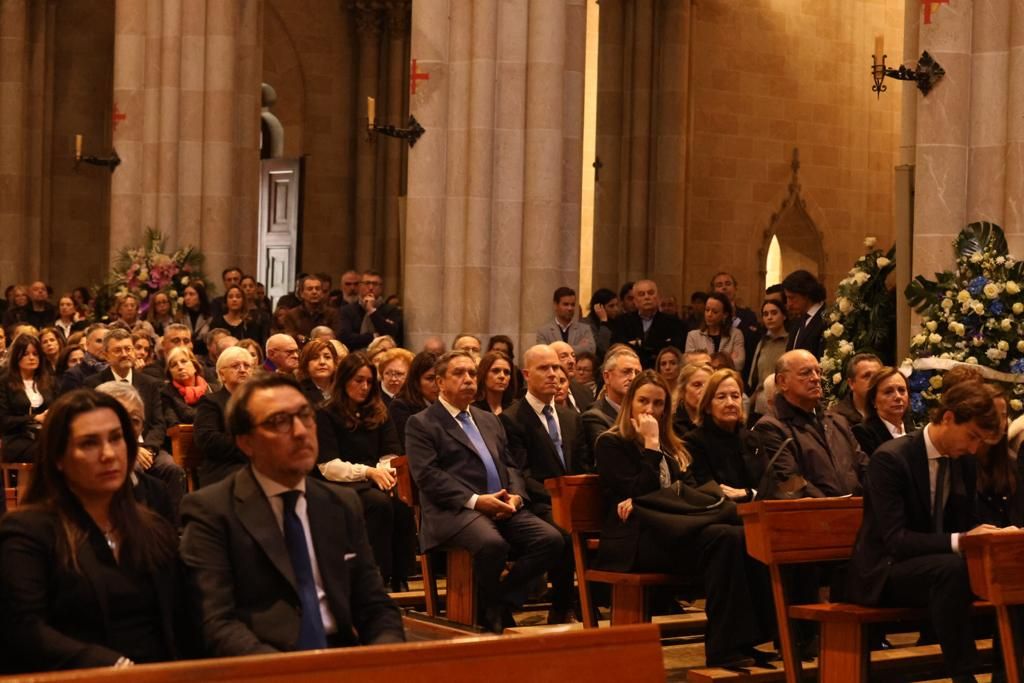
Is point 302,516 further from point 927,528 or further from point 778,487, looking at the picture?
point 778,487

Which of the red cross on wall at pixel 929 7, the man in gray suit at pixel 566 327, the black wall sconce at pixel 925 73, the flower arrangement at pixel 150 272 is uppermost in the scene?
the red cross on wall at pixel 929 7

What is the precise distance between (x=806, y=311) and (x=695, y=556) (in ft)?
15.8

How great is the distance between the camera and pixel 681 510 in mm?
8695

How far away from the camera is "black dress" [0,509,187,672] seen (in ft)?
15.6

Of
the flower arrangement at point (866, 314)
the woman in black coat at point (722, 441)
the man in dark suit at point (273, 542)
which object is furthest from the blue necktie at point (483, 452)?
the man in dark suit at point (273, 542)

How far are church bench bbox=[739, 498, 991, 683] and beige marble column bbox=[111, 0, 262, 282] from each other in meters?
11.6

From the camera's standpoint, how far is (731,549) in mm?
8469

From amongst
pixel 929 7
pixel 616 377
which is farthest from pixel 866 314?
pixel 616 377

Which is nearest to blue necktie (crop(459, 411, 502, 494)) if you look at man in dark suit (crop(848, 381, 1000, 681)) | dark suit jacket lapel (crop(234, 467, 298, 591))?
man in dark suit (crop(848, 381, 1000, 681))

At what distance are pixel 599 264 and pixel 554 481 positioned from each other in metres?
13.6

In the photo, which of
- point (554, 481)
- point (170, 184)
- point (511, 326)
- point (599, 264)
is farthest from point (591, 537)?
point (599, 264)

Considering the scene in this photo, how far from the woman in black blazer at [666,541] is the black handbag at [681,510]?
29 mm

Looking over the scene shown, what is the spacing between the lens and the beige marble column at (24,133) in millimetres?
22969

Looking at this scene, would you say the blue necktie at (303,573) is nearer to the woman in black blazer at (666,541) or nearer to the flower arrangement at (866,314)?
the woman in black blazer at (666,541)
